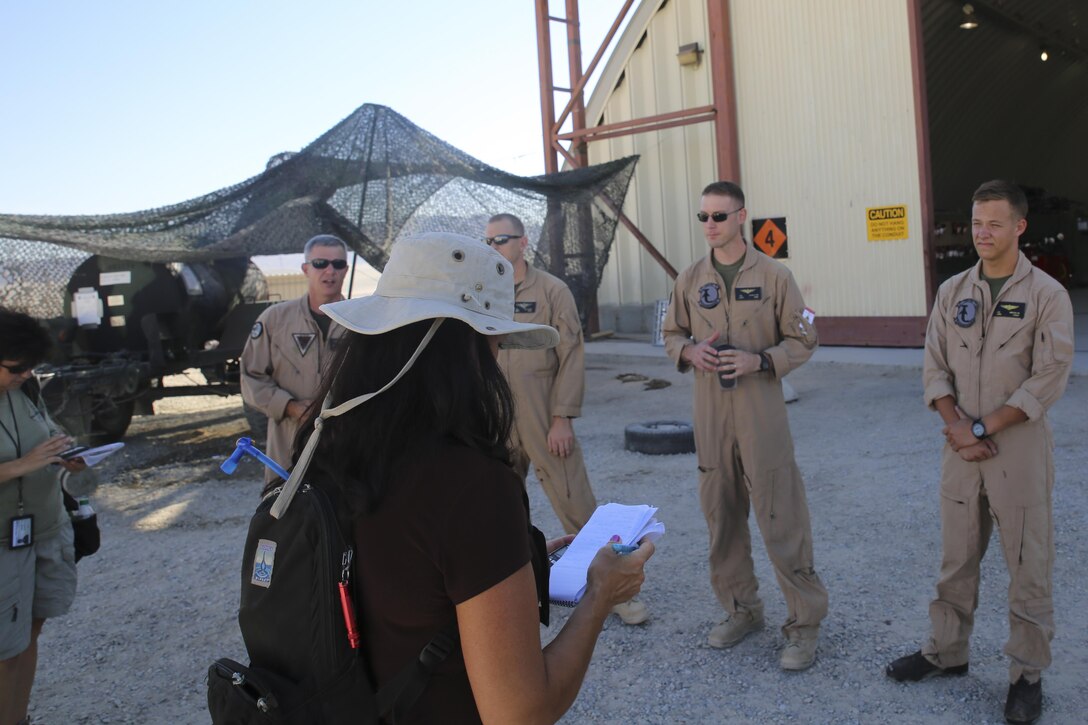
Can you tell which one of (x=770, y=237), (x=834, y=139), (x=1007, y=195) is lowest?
(x=1007, y=195)

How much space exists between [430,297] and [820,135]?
11.7 meters

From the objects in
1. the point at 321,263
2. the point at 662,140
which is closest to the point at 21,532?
the point at 321,263

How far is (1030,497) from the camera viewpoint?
3150mm

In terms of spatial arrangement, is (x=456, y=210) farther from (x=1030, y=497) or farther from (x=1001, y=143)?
(x=1001, y=143)

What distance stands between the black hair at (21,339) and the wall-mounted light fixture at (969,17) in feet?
54.3

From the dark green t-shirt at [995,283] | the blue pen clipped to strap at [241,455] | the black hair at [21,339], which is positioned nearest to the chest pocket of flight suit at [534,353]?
the dark green t-shirt at [995,283]

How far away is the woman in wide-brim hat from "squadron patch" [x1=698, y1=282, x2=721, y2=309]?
2.42 m

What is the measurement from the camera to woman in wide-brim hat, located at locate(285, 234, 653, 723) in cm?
140

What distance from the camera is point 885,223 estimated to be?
11672 mm

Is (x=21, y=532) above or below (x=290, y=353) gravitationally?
below

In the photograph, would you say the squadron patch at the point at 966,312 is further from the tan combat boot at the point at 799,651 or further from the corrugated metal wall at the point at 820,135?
the corrugated metal wall at the point at 820,135

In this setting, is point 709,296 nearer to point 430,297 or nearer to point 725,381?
point 725,381

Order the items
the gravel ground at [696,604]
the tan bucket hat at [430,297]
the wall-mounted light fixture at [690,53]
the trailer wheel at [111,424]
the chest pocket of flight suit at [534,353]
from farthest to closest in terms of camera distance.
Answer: the wall-mounted light fixture at [690,53] → the trailer wheel at [111,424] → the chest pocket of flight suit at [534,353] → the gravel ground at [696,604] → the tan bucket hat at [430,297]

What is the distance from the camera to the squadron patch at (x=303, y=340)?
14.3 ft
